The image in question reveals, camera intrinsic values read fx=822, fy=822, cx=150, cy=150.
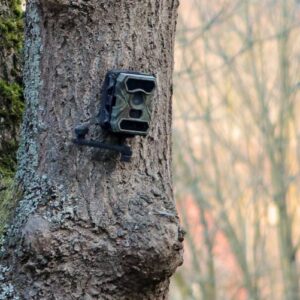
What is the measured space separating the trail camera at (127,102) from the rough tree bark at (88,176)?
0.04 m

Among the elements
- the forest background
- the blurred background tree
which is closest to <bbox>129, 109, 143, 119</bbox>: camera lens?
the forest background

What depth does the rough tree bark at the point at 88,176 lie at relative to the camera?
168cm

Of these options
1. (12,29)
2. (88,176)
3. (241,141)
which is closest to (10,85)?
(12,29)

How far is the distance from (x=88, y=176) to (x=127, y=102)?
0.58 feet

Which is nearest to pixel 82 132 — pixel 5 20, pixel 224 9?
pixel 5 20

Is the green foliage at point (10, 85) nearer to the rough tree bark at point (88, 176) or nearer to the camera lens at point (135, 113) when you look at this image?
the rough tree bark at point (88, 176)

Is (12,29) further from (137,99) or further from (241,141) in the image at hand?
(241,141)

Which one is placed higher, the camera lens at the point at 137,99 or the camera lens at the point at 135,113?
the camera lens at the point at 137,99

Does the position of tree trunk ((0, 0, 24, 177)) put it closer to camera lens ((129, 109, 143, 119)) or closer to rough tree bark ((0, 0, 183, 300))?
rough tree bark ((0, 0, 183, 300))

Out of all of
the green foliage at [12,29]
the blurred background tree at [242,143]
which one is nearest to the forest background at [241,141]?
the blurred background tree at [242,143]

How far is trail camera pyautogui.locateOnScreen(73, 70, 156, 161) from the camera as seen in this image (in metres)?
1.70

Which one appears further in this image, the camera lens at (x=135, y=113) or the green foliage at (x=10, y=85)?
the green foliage at (x=10, y=85)

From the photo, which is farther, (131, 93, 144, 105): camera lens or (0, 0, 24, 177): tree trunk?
(0, 0, 24, 177): tree trunk

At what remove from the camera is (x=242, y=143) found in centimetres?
902
